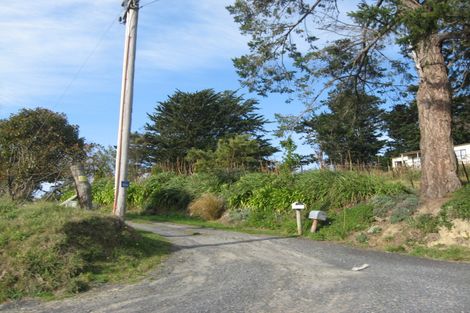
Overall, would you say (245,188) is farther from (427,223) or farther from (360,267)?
(360,267)

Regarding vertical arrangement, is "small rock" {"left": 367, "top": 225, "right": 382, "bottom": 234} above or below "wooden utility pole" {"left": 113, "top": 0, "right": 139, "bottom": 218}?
below

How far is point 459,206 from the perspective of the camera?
12125mm

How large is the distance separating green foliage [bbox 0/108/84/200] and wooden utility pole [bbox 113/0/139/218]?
3396 mm

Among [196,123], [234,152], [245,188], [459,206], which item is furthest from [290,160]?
[196,123]

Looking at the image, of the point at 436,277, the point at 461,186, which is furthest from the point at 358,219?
the point at 436,277

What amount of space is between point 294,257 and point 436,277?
10.1 ft

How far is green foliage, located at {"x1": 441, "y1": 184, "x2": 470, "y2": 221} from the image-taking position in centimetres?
1189

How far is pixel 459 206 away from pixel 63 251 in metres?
9.07

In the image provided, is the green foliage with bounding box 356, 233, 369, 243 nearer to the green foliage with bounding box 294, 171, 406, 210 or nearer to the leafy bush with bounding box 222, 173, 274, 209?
the green foliage with bounding box 294, 171, 406, 210

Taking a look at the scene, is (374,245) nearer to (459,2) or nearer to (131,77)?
(459,2)

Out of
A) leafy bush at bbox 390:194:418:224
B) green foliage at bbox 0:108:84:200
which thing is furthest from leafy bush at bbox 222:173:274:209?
green foliage at bbox 0:108:84:200

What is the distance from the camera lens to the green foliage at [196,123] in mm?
45562

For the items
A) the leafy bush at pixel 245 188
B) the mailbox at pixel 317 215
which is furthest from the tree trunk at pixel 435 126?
the leafy bush at pixel 245 188

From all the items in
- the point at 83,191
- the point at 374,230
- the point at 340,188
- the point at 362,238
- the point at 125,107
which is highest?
the point at 125,107
